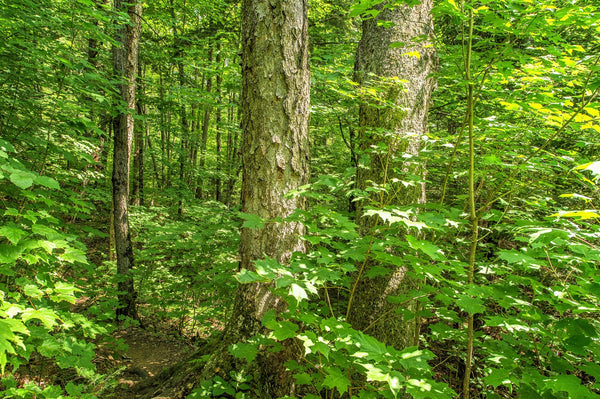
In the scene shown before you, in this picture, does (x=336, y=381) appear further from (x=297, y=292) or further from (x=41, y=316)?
(x=41, y=316)

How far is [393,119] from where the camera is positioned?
8.86ft

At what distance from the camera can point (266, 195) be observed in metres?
2.16

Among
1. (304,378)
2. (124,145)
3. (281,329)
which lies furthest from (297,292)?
(124,145)

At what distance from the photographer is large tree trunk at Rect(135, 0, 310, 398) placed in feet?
6.97

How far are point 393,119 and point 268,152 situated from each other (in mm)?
1304

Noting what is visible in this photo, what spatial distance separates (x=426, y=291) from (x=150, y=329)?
5.35 m

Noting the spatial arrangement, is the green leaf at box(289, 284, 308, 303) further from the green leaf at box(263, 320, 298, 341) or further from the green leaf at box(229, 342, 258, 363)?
the green leaf at box(229, 342, 258, 363)

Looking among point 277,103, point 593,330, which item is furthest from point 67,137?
point 593,330

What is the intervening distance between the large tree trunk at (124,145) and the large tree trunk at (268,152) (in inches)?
137

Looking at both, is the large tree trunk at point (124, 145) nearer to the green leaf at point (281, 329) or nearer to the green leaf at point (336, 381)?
the green leaf at point (281, 329)

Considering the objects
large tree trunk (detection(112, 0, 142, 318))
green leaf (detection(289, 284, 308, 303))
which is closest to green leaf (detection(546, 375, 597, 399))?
green leaf (detection(289, 284, 308, 303))

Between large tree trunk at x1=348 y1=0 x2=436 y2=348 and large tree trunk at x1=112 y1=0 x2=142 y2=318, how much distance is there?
→ 3986 millimetres

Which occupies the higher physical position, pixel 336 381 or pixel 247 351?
pixel 336 381

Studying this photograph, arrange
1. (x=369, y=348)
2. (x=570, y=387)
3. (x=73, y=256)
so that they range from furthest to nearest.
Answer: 1. (x=73, y=256)
2. (x=369, y=348)
3. (x=570, y=387)
